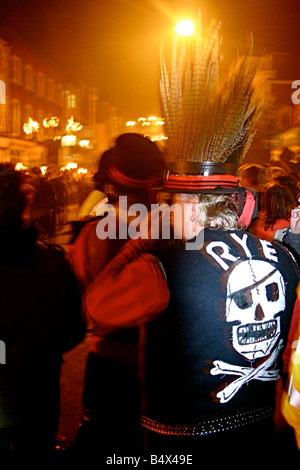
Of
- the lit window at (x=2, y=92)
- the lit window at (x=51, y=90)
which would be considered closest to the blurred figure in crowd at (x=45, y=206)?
the lit window at (x=2, y=92)

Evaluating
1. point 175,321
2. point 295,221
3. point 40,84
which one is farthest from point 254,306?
point 40,84

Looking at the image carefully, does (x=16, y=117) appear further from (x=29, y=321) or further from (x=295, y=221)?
(x=29, y=321)

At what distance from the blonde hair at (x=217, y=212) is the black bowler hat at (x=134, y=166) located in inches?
33.5

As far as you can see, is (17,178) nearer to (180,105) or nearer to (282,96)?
(180,105)

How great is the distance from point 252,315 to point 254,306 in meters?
0.04

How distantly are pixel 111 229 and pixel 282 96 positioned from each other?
15664 millimetres

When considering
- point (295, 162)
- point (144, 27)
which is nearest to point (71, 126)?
point (144, 27)

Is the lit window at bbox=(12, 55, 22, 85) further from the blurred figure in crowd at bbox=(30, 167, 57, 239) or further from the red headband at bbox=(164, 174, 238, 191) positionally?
the red headband at bbox=(164, 174, 238, 191)

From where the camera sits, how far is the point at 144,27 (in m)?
A: 17.8

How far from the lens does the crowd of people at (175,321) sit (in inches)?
62.7

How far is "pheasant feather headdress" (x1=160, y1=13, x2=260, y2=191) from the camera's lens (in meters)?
1.76

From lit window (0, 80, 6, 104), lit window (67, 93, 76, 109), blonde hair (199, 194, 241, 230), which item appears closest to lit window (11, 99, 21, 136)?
lit window (0, 80, 6, 104)

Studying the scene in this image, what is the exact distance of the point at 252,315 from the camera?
5.52 feet

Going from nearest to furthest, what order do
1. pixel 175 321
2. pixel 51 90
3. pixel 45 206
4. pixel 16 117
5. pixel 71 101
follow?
1. pixel 175 321
2. pixel 45 206
3. pixel 16 117
4. pixel 51 90
5. pixel 71 101
